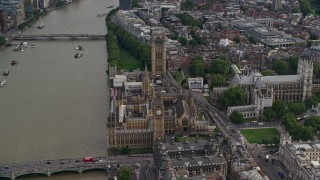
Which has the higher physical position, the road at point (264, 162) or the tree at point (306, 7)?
the tree at point (306, 7)

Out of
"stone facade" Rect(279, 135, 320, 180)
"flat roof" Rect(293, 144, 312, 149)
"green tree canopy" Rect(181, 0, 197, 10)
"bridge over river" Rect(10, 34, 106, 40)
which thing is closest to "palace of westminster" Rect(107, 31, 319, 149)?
"stone facade" Rect(279, 135, 320, 180)

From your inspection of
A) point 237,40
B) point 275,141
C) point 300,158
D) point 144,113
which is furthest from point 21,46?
point 300,158

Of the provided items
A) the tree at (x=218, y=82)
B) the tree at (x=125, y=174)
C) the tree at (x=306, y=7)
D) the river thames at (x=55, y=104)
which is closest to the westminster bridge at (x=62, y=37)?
the river thames at (x=55, y=104)

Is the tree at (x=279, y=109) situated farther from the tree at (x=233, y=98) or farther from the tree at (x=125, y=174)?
the tree at (x=125, y=174)

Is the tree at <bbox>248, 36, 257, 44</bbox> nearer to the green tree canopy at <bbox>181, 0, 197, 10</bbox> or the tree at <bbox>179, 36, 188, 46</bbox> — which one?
the tree at <bbox>179, 36, 188, 46</bbox>

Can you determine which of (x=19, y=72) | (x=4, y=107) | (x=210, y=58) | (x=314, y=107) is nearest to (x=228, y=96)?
(x=314, y=107)
